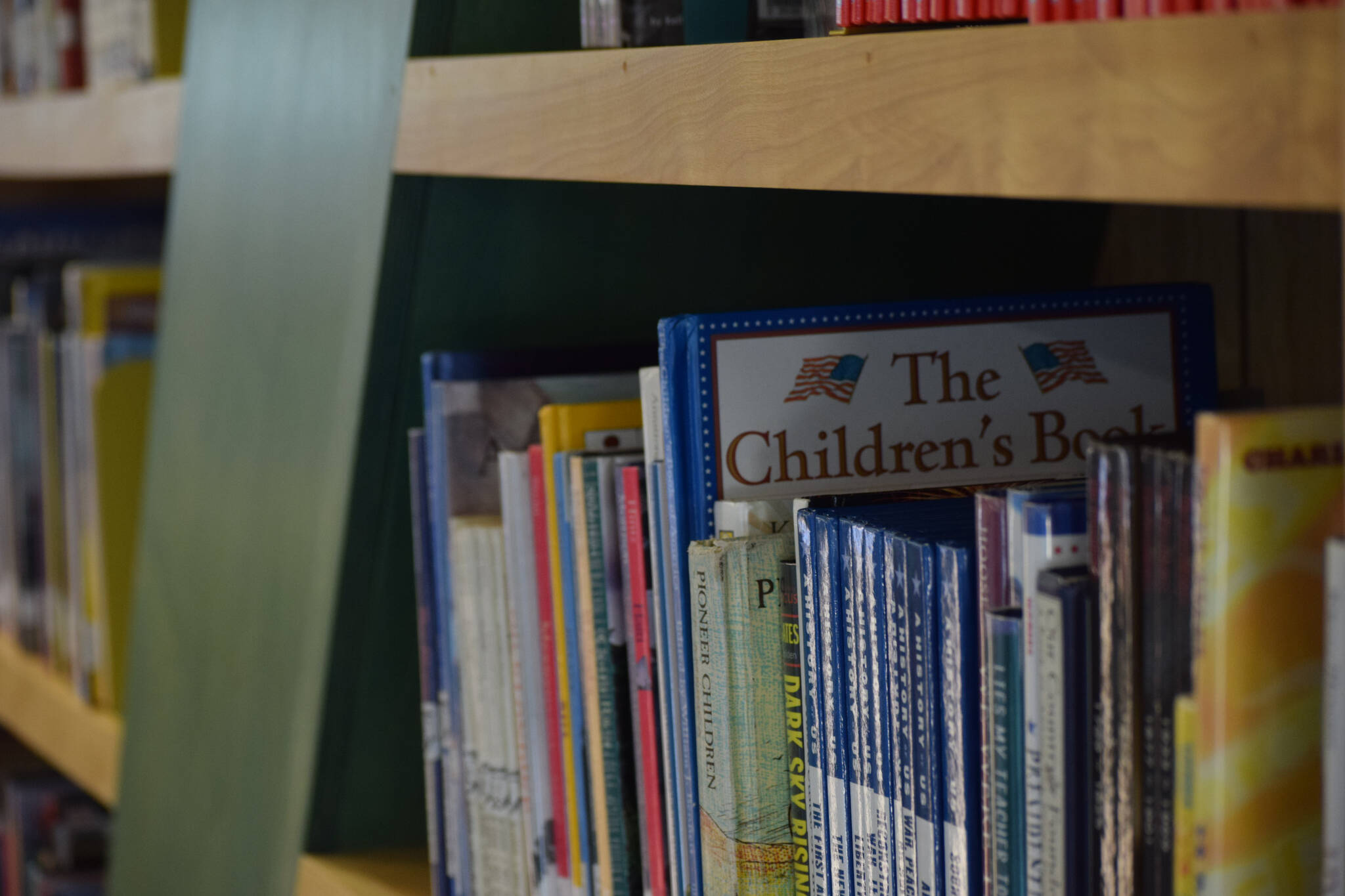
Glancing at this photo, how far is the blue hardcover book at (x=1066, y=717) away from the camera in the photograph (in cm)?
46

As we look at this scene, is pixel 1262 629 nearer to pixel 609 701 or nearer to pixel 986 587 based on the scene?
pixel 986 587

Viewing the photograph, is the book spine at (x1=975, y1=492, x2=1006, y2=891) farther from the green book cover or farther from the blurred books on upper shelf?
the blurred books on upper shelf

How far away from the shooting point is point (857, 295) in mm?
937

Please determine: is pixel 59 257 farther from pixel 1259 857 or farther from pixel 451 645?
pixel 1259 857

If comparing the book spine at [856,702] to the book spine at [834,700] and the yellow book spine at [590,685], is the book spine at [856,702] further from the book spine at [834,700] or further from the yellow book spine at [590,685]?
the yellow book spine at [590,685]

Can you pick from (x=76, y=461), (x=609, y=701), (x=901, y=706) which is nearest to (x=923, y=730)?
(x=901, y=706)

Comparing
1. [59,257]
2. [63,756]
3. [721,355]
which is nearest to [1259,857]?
[721,355]

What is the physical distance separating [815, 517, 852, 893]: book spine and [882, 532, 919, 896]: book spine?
31 millimetres

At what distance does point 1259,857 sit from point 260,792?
76 centimetres

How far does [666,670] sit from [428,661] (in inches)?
9.6

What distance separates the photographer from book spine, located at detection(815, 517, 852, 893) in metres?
0.57

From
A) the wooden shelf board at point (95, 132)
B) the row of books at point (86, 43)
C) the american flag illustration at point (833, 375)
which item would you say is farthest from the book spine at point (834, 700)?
the row of books at point (86, 43)

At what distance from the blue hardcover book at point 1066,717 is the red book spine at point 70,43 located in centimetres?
150

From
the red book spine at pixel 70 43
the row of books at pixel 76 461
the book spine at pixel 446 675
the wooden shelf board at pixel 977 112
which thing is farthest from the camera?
the red book spine at pixel 70 43
